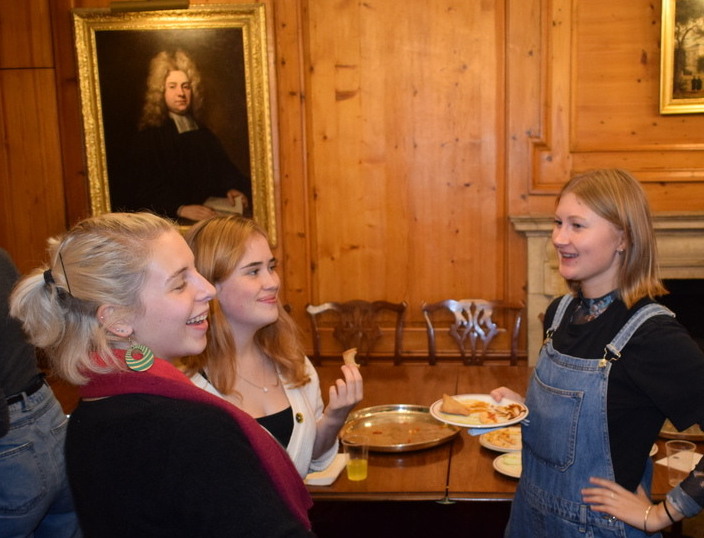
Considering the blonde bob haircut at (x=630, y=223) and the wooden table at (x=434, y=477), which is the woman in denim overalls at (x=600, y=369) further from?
the wooden table at (x=434, y=477)

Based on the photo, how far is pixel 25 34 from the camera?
477 centimetres

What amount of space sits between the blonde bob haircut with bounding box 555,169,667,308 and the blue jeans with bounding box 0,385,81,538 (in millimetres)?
1825

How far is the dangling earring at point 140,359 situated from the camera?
1.26 meters

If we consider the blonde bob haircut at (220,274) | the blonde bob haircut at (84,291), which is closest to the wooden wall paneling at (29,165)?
the blonde bob haircut at (220,274)

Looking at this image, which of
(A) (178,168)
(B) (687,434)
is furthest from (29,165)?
(B) (687,434)

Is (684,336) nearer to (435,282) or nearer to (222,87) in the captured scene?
(435,282)

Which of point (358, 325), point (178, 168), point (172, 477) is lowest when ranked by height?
point (358, 325)

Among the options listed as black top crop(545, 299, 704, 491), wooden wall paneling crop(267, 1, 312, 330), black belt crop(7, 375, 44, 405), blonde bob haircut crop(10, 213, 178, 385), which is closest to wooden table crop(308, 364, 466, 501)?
black top crop(545, 299, 704, 491)

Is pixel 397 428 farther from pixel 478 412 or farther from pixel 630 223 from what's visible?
pixel 630 223

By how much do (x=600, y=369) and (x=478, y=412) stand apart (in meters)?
0.77

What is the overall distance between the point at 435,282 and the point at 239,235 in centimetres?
272

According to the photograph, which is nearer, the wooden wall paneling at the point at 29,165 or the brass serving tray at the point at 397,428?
the brass serving tray at the point at 397,428

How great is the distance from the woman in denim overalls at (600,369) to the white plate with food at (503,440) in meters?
0.38

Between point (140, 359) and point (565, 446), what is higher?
point (140, 359)
